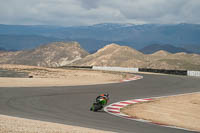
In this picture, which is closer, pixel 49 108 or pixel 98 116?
pixel 98 116

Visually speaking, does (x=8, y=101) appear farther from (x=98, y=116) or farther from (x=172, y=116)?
(x=172, y=116)

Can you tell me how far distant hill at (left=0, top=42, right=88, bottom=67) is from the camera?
16162 centimetres

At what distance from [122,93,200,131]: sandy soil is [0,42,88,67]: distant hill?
454 feet

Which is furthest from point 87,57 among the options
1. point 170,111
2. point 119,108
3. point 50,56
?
point 170,111

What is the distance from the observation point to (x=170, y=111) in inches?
620

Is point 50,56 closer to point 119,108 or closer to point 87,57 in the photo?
point 87,57

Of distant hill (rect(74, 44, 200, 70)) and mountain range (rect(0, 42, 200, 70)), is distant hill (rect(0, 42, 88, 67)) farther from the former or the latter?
distant hill (rect(74, 44, 200, 70))

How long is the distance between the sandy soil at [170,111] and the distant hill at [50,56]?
138m

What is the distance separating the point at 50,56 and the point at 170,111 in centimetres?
15870

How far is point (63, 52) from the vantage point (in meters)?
172

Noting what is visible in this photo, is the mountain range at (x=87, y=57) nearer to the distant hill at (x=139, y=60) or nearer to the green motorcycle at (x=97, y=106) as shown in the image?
the distant hill at (x=139, y=60)

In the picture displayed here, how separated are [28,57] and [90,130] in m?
168

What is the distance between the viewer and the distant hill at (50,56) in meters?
162

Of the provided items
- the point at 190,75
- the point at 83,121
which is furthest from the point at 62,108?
the point at 190,75
